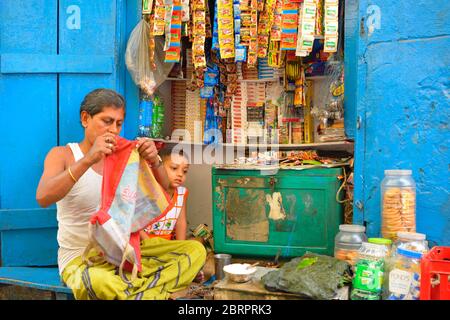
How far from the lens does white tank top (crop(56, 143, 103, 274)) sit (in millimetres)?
3043

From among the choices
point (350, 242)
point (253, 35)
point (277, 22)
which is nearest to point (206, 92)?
point (253, 35)

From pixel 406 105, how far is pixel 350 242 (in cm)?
97

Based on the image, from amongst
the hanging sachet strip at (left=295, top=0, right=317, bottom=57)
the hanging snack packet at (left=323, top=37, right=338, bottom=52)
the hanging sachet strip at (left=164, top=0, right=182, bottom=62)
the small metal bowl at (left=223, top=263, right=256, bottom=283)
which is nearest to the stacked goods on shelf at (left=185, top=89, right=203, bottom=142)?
the hanging sachet strip at (left=164, top=0, right=182, bottom=62)

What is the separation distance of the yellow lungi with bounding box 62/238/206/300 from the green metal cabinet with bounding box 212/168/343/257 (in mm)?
825

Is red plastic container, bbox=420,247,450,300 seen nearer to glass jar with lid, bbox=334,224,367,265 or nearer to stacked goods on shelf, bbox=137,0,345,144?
glass jar with lid, bbox=334,224,367,265

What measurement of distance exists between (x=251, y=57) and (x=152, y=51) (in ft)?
2.82

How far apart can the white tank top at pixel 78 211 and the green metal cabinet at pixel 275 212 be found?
1.22 m

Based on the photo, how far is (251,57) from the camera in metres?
4.27

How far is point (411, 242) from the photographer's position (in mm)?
2779

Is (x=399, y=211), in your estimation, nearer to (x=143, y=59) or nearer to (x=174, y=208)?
(x=174, y=208)

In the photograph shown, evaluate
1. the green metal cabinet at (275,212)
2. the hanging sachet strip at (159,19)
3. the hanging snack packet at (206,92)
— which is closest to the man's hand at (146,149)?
the green metal cabinet at (275,212)

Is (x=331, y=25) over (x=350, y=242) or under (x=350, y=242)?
over

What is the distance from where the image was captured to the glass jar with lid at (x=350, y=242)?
3.19 metres
